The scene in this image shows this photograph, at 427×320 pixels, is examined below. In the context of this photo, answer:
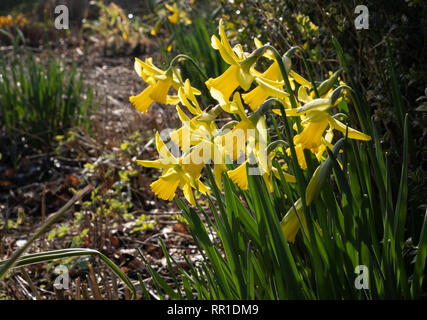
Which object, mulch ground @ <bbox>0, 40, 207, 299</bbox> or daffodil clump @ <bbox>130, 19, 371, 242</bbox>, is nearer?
daffodil clump @ <bbox>130, 19, 371, 242</bbox>

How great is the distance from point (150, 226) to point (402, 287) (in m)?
1.46

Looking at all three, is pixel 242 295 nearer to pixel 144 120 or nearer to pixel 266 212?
pixel 266 212

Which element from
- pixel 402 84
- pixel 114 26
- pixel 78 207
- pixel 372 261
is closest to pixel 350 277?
pixel 372 261

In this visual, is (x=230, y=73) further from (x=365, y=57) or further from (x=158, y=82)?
(x=365, y=57)

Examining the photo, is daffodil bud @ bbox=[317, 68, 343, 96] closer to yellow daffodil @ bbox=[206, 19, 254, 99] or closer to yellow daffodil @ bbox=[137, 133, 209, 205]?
yellow daffodil @ bbox=[206, 19, 254, 99]

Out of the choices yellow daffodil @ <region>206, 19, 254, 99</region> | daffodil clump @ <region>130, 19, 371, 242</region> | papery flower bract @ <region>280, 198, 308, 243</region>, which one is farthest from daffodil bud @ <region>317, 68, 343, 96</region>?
papery flower bract @ <region>280, 198, 308, 243</region>

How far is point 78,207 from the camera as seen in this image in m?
3.01

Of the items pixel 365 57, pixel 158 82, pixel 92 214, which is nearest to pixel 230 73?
pixel 158 82

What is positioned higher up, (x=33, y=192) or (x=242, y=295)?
(x=33, y=192)

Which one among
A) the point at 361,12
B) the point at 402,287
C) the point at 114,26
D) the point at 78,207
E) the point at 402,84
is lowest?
the point at 402,287

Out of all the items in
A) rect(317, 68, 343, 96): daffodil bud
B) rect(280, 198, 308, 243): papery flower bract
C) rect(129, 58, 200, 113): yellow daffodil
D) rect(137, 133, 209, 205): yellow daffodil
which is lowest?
rect(280, 198, 308, 243): papery flower bract

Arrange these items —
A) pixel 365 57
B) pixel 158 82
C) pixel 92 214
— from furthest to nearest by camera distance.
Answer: pixel 92 214 < pixel 365 57 < pixel 158 82

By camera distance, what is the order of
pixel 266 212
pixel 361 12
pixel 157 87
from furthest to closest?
pixel 361 12
pixel 157 87
pixel 266 212

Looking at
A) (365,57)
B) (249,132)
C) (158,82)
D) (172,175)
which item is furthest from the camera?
(365,57)
